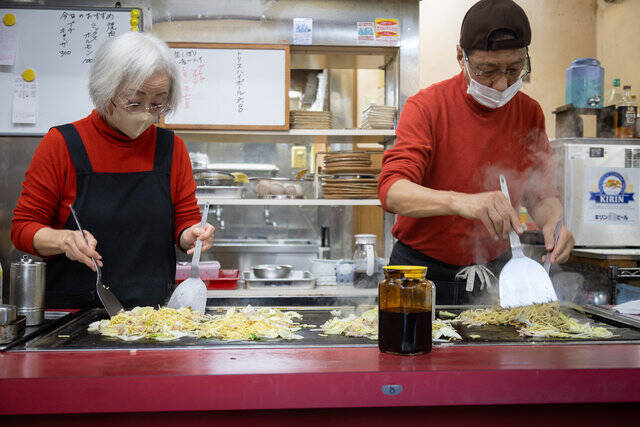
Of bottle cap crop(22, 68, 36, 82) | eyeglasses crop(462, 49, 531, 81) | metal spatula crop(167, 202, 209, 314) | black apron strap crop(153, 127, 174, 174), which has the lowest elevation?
metal spatula crop(167, 202, 209, 314)

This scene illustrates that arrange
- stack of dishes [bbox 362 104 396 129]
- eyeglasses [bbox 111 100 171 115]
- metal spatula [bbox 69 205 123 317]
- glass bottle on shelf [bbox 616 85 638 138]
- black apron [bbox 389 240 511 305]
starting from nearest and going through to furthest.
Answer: metal spatula [bbox 69 205 123 317] → eyeglasses [bbox 111 100 171 115] → black apron [bbox 389 240 511 305] → stack of dishes [bbox 362 104 396 129] → glass bottle on shelf [bbox 616 85 638 138]

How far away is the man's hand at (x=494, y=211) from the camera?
1811 millimetres

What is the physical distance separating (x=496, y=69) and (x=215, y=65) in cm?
251

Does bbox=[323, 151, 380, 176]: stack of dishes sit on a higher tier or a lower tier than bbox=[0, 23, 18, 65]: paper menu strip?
lower

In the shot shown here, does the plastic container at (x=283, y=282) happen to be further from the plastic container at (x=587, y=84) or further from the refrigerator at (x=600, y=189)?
the plastic container at (x=587, y=84)

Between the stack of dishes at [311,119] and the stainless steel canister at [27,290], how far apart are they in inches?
106

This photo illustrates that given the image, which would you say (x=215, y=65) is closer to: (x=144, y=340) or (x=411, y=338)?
(x=144, y=340)

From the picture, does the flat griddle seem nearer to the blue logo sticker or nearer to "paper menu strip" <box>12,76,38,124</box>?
"paper menu strip" <box>12,76,38,124</box>

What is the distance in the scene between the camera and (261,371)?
128 cm

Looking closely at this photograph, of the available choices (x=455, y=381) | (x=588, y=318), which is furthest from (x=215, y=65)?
(x=455, y=381)

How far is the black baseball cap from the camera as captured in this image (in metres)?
2.06

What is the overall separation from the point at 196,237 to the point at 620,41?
5.66 metres

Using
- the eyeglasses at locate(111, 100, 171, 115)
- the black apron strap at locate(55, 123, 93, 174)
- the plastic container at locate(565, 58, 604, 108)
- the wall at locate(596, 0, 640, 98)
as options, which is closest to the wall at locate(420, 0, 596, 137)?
the wall at locate(596, 0, 640, 98)

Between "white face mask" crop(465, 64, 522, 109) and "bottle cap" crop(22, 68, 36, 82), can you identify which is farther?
"bottle cap" crop(22, 68, 36, 82)
